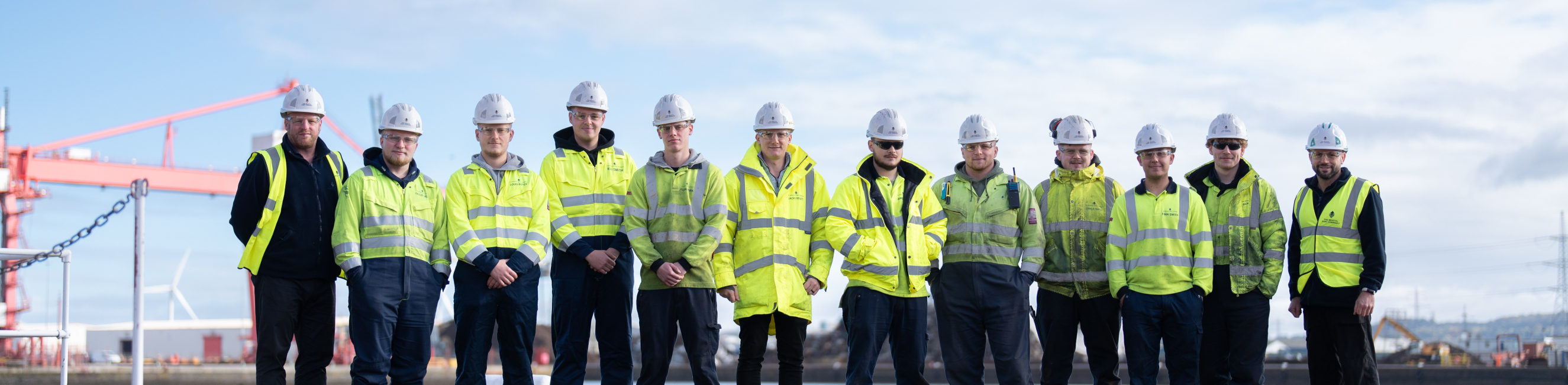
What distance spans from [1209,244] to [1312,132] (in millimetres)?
1295

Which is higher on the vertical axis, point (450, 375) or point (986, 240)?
point (986, 240)

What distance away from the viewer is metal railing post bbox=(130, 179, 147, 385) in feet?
29.6

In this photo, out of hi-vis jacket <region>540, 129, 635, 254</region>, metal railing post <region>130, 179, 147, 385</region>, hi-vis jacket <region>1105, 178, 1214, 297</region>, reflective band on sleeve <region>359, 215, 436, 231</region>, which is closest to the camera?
reflective band on sleeve <region>359, 215, 436, 231</region>

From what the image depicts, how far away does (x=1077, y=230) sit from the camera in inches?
291

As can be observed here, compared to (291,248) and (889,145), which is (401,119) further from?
(889,145)

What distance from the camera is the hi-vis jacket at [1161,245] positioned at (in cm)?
704

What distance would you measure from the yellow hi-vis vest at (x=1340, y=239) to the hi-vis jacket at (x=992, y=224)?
1.85 m

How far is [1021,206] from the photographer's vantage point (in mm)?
7121

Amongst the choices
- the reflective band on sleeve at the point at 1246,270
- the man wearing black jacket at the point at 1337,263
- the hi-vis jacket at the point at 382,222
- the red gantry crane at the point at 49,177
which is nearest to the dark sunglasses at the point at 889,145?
the reflective band on sleeve at the point at 1246,270

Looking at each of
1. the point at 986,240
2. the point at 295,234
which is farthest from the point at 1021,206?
the point at 295,234

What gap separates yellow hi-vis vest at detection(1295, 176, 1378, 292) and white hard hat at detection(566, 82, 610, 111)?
467 cm

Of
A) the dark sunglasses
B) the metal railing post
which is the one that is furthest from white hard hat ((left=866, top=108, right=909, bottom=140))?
the metal railing post

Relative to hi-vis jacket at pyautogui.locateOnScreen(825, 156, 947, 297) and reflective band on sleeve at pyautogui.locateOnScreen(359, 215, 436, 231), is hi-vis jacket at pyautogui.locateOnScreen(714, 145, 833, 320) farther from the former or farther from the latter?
reflective band on sleeve at pyautogui.locateOnScreen(359, 215, 436, 231)

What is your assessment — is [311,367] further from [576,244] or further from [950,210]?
[950,210]
